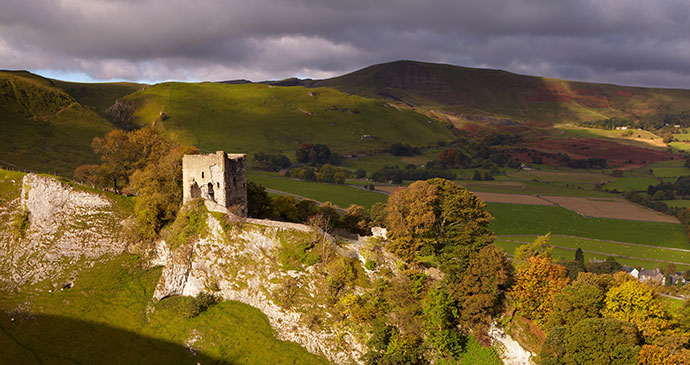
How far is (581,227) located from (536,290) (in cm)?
7835

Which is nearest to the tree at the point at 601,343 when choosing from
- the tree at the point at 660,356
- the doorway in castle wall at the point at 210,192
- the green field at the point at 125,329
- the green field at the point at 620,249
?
the tree at the point at 660,356

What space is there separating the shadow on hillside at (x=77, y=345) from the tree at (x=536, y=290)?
2749cm

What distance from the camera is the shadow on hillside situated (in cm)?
3556

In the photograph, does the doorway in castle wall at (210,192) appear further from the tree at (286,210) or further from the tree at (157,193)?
the tree at (286,210)

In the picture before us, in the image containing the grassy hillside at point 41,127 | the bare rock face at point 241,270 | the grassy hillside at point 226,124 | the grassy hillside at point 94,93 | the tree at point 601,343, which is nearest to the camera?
the tree at point 601,343

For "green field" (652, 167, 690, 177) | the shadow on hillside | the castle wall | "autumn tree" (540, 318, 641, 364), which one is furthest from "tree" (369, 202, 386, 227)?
"green field" (652, 167, 690, 177)

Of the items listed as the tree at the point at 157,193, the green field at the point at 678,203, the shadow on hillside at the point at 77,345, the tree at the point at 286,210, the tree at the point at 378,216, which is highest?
the tree at the point at 157,193

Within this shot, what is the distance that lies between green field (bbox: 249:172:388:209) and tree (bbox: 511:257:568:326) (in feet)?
220

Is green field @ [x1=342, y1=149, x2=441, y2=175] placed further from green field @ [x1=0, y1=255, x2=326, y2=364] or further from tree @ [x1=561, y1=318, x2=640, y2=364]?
tree @ [x1=561, y1=318, x2=640, y2=364]

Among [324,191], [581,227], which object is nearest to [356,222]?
[324,191]

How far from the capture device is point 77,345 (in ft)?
121

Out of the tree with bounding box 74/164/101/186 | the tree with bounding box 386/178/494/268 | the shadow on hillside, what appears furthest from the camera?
the tree with bounding box 74/164/101/186

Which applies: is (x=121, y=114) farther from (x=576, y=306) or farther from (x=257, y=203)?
(x=576, y=306)

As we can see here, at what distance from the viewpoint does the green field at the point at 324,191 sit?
110 meters
